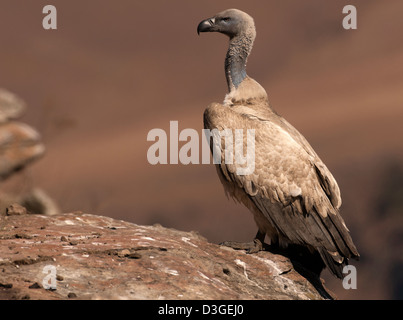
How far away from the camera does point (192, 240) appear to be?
31.0 feet

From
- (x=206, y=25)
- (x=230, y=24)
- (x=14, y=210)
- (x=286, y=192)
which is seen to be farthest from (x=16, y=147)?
(x=286, y=192)

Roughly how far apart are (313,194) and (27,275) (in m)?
4.28

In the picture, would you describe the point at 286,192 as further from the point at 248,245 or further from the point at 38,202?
the point at 38,202

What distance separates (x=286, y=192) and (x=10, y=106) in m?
8.42

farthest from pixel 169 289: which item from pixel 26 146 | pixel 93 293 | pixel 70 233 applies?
pixel 26 146

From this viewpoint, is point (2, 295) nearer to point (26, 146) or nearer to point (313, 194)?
point (313, 194)

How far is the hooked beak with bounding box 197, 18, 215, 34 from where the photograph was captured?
38.6 ft

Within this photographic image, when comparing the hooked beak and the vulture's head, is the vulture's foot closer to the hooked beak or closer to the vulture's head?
the vulture's head

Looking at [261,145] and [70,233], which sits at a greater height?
[261,145]

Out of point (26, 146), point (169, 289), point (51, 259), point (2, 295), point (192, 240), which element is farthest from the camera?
point (26, 146)

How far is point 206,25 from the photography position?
11.8 metres

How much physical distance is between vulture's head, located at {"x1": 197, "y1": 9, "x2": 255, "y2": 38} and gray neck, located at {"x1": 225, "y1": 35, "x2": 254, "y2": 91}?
12 cm

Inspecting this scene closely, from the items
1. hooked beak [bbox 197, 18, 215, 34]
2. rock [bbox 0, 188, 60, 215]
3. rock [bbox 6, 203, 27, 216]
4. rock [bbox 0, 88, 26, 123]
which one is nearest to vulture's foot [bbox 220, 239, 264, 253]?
rock [bbox 6, 203, 27, 216]

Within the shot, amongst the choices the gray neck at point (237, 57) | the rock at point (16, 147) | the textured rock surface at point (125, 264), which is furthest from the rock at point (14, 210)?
the rock at point (16, 147)
